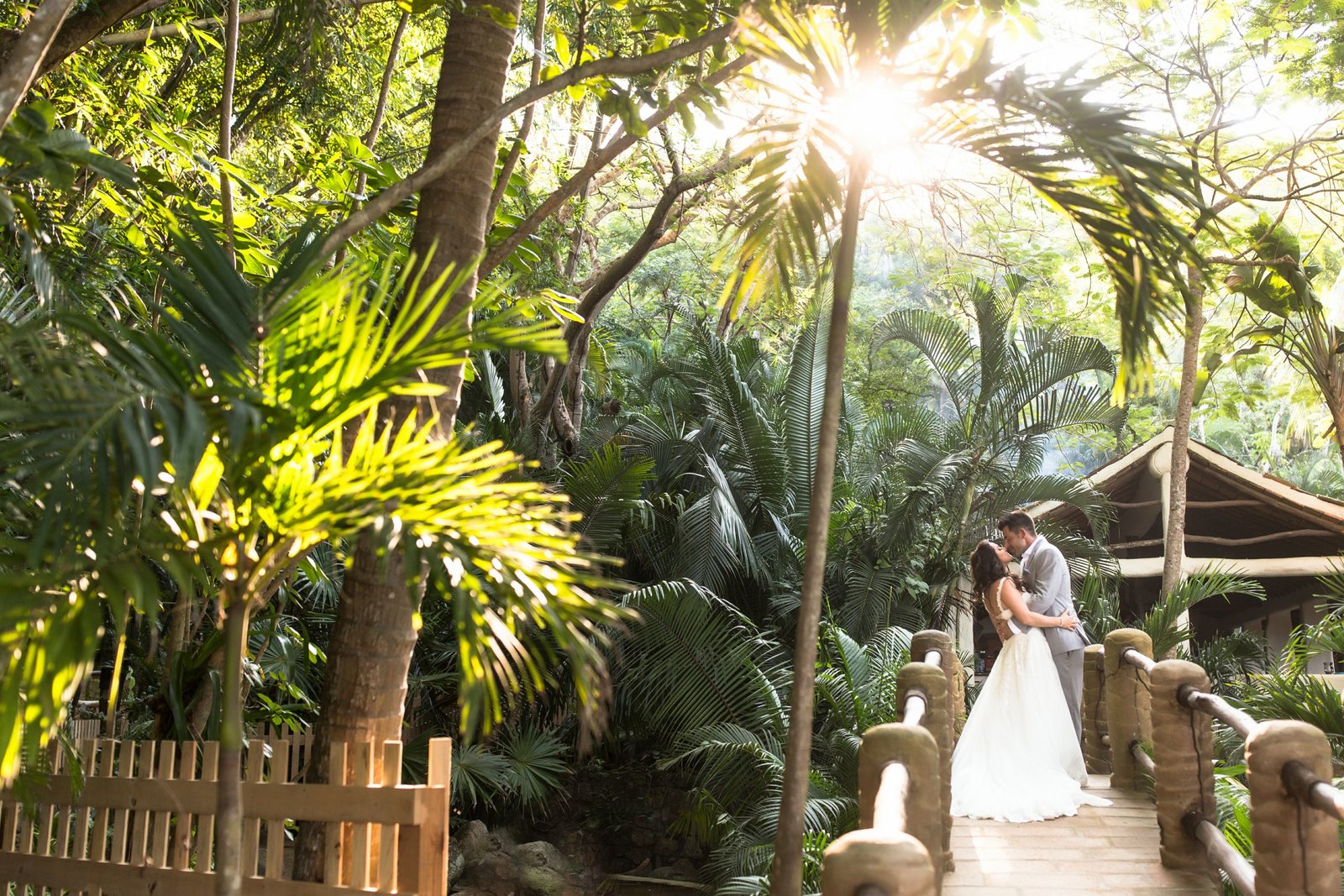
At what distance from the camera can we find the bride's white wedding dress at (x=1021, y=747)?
18.7 feet

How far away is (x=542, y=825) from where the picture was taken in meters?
12.0

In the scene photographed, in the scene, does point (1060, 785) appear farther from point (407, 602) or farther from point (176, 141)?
point (176, 141)

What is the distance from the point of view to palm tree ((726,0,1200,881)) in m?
2.63

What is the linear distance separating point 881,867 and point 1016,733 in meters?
4.14

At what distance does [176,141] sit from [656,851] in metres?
9.72

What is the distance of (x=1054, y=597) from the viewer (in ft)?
21.1

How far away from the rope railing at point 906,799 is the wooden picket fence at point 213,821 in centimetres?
128

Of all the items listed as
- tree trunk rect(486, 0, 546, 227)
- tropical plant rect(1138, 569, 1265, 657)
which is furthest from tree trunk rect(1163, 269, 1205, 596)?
tree trunk rect(486, 0, 546, 227)

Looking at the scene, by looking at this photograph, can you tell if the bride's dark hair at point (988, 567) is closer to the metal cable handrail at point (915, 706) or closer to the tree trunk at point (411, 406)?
the metal cable handrail at point (915, 706)

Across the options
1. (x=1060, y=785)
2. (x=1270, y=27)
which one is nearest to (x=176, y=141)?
(x=1060, y=785)

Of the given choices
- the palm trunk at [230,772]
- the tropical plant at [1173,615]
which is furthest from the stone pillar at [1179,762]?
the tropical plant at [1173,615]

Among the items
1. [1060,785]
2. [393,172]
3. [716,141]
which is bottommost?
[1060,785]

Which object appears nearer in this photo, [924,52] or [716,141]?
[924,52]

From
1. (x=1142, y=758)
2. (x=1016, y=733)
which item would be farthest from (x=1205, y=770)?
(x=1142, y=758)
